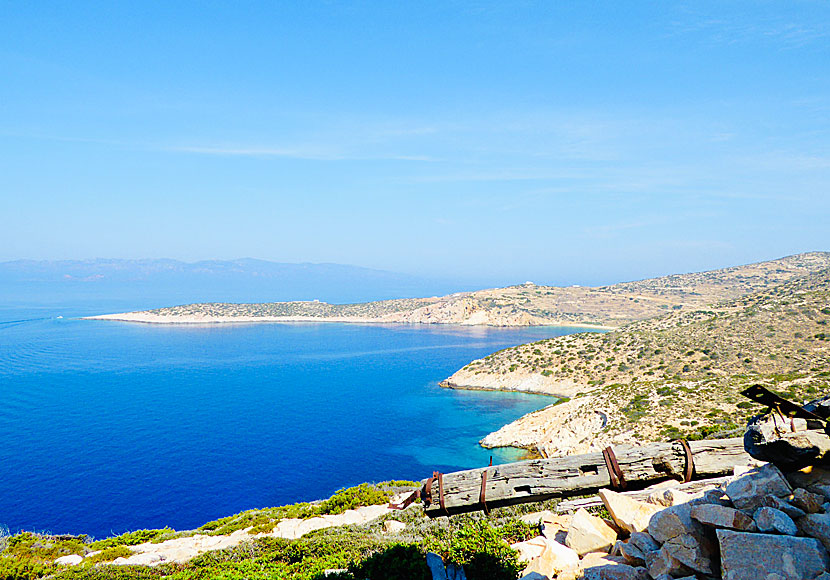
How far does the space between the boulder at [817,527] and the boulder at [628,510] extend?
1600mm

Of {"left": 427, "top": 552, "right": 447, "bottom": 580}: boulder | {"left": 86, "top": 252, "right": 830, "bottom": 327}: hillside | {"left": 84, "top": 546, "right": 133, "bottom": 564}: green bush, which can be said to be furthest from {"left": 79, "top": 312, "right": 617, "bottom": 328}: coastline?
{"left": 427, "top": 552, "right": 447, "bottom": 580}: boulder

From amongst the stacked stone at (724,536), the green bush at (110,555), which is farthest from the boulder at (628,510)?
the green bush at (110,555)

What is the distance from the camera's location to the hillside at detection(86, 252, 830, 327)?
150375 mm

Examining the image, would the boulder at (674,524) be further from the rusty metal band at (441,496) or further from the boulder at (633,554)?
the rusty metal band at (441,496)

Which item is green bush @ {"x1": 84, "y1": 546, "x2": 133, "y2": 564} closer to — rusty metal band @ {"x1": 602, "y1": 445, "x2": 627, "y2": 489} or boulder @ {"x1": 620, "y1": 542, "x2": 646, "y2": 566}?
rusty metal band @ {"x1": 602, "y1": 445, "x2": 627, "y2": 489}

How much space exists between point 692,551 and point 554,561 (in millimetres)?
1996

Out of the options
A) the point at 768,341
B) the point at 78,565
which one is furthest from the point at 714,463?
the point at 768,341

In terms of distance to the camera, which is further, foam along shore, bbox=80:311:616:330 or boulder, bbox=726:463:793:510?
foam along shore, bbox=80:311:616:330

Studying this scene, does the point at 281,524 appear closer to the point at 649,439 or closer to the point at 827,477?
the point at 827,477

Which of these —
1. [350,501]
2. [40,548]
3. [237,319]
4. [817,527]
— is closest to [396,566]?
[817,527]

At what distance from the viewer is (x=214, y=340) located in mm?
145000

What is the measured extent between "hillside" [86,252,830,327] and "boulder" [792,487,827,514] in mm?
147970

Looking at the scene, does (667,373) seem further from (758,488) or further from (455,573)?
(758,488)

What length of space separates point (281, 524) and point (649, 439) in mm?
30959
